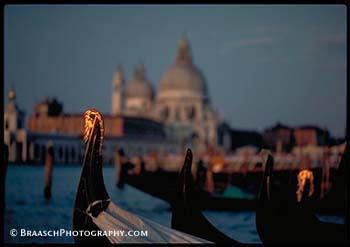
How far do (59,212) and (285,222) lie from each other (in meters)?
4.46

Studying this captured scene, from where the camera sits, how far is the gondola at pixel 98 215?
19.4 ft

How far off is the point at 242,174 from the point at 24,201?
141 inches

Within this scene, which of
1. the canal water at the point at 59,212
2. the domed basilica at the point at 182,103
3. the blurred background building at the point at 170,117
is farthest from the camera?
the domed basilica at the point at 182,103

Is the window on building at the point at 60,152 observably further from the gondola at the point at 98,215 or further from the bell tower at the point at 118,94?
the gondola at the point at 98,215

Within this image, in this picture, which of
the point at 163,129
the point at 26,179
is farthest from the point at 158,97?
the point at 26,179

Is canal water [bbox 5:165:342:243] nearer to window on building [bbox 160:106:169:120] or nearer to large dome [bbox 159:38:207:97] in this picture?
window on building [bbox 160:106:169:120]

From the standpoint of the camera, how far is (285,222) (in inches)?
279

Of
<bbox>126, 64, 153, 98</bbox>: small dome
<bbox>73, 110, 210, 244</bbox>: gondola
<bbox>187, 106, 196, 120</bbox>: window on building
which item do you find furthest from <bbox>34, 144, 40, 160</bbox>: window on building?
<bbox>126, 64, 153, 98</bbox>: small dome

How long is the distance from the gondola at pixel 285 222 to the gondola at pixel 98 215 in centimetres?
119

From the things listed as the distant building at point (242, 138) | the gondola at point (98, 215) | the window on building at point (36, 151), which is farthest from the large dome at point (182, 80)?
the gondola at point (98, 215)

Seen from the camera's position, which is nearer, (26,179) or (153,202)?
(153,202)

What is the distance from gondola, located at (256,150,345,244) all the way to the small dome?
41447 mm
